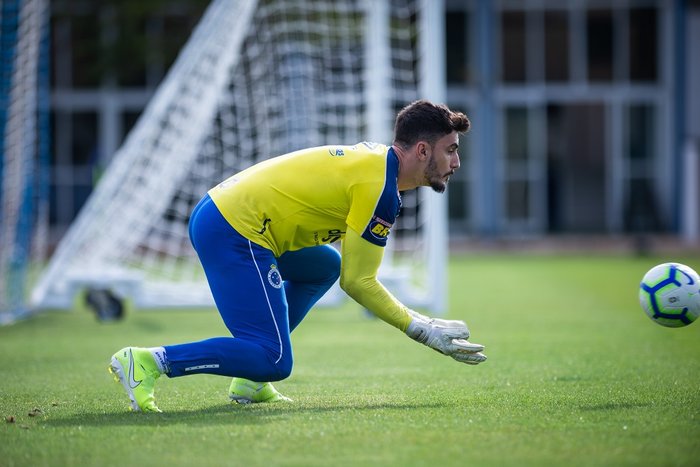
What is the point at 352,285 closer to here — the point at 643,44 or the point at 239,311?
the point at 239,311

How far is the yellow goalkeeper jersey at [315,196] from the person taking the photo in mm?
5734

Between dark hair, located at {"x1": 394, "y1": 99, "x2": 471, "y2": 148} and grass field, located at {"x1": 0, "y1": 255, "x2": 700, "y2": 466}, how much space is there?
154 cm

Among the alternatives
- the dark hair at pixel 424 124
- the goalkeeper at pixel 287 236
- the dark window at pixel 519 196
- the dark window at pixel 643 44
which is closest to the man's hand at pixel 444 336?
the goalkeeper at pixel 287 236

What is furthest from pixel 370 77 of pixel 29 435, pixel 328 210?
pixel 29 435

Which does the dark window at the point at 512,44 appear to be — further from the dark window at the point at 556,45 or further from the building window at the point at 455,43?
the building window at the point at 455,43

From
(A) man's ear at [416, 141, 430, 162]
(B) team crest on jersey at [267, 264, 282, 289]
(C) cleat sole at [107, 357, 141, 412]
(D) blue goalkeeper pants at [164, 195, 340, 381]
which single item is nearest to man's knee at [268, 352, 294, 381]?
(D) blue goalkeeper pants at [164, 195, 340, 381]

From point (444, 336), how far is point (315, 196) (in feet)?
3.55

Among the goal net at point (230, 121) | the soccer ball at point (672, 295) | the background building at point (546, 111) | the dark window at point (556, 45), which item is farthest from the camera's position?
the dark window at point (556, 45)

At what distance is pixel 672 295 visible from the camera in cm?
663

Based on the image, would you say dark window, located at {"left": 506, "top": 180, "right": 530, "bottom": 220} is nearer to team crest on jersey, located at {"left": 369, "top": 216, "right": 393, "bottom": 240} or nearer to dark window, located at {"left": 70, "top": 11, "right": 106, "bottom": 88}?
dark window, located at {"left": 70, "top": 11, "right": 106, "bottom": 88}

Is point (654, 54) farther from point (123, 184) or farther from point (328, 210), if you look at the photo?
point (328, 210)

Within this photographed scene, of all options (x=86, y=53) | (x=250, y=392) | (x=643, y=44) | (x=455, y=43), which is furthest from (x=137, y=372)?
(x=643, y=44)

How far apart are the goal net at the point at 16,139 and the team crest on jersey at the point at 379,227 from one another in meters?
7.60

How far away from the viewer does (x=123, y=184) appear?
41.2ft
